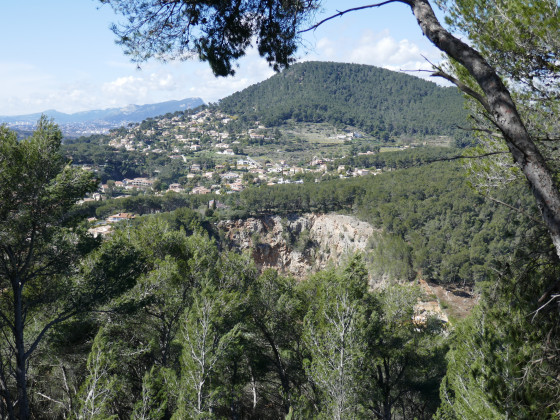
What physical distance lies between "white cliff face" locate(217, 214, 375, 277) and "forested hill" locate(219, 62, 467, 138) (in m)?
68.4

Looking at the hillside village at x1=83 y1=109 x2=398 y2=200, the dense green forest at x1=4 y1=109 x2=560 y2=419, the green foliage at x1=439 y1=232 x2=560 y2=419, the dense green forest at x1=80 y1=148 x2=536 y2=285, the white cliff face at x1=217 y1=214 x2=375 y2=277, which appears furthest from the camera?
the hillside village at x1=83 y1=109 x2=398 y2=200

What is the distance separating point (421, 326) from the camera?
362 inches

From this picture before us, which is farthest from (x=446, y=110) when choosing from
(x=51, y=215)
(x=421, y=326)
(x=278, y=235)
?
(x=51, y=215)

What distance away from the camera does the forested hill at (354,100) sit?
10025cm

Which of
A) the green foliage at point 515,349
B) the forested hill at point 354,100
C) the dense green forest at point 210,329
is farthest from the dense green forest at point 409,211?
the forested hill at point 354,100

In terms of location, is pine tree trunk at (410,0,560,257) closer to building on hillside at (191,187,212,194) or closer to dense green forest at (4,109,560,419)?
dense green forest at (4,109,560,419)

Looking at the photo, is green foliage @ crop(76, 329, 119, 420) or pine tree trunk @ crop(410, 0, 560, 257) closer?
pine tree trunk @ crop(410, 0, 560, 257)

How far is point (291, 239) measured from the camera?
3528 centimetres

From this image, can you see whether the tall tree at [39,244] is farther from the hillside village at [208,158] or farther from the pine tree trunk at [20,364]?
the hillside village at [208,158]

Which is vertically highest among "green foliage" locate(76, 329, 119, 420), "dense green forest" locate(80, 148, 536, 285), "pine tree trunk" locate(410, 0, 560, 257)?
"pine tree trunk" locate(410, 0, 560, 257)

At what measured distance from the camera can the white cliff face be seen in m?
33.8

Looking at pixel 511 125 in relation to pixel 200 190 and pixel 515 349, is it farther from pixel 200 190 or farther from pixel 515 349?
pixel 200 190

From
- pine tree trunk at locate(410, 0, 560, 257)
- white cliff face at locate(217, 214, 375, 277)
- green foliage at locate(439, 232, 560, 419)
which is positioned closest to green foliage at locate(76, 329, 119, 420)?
green foliage at locate(439, 232, 560, 419)

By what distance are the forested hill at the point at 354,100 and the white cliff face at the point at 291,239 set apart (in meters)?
68.4
